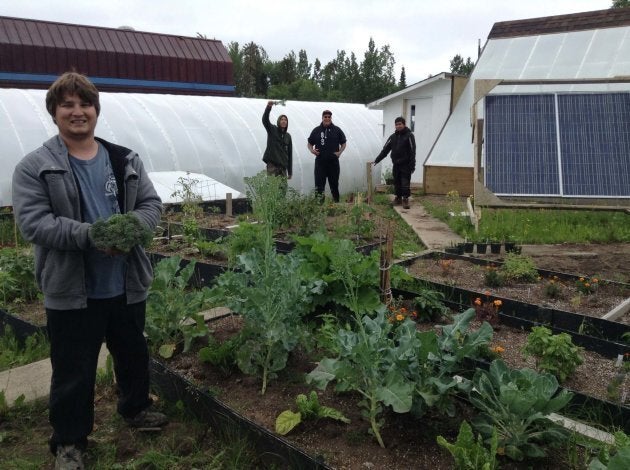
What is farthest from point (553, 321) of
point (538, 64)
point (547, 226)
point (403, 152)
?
point (538, 64)

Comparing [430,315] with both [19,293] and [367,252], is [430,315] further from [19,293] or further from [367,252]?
[19,293]

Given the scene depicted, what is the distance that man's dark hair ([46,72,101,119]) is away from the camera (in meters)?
2.33

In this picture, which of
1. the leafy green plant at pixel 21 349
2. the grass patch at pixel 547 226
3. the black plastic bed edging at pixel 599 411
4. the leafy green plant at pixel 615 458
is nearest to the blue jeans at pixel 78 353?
the leafy green plant at pixel 21 349

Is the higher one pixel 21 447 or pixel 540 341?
pixel 540 341

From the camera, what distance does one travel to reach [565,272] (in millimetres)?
5191

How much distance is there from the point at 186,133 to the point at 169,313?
864 cm

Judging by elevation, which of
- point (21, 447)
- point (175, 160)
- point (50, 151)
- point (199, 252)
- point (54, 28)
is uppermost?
point (54, 28)

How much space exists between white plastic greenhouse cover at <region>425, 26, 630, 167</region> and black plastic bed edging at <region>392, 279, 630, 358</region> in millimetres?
7498

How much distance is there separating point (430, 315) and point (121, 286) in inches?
90.6

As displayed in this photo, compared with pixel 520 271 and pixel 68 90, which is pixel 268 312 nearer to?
pixel 68 90

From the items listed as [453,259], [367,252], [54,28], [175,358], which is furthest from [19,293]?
[54,28]

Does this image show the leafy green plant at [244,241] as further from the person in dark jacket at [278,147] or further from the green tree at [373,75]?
the green tree at [373,75]

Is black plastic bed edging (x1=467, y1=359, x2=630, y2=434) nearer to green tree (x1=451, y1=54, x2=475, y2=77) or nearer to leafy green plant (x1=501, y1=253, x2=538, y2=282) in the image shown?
leafy green plant (x1=501, y1=253, x2=538, y2=282)

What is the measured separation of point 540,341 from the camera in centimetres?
309
